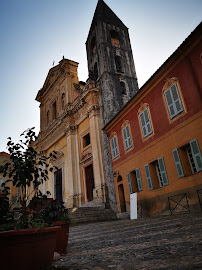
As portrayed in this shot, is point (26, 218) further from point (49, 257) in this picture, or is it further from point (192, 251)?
point (192, 251)

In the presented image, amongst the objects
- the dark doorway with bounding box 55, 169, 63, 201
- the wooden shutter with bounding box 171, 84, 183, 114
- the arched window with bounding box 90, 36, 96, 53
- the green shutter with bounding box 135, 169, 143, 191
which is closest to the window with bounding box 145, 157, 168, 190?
the green shutter with bounding box 135, 169, 143, 191

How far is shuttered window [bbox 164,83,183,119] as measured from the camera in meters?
9.68

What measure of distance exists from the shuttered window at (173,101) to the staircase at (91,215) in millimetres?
7500

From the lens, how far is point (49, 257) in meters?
2.55

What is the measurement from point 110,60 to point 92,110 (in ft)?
17.3

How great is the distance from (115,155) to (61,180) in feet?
28.3

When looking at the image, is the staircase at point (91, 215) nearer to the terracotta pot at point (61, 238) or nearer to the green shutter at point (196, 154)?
the green shutter at point (196, 154)

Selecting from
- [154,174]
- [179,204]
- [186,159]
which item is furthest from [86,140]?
[179,204]

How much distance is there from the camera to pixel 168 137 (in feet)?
33.1

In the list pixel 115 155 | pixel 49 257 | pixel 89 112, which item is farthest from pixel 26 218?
pixel 89 112

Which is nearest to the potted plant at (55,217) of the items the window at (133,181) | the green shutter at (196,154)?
the green shutter at (196,154)

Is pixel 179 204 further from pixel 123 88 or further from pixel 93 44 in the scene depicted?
pixel 93 44

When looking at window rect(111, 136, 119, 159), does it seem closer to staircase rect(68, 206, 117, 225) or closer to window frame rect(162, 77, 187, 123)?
staircase rect(68, 206, 117, 225)

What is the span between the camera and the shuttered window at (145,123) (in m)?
11.5
